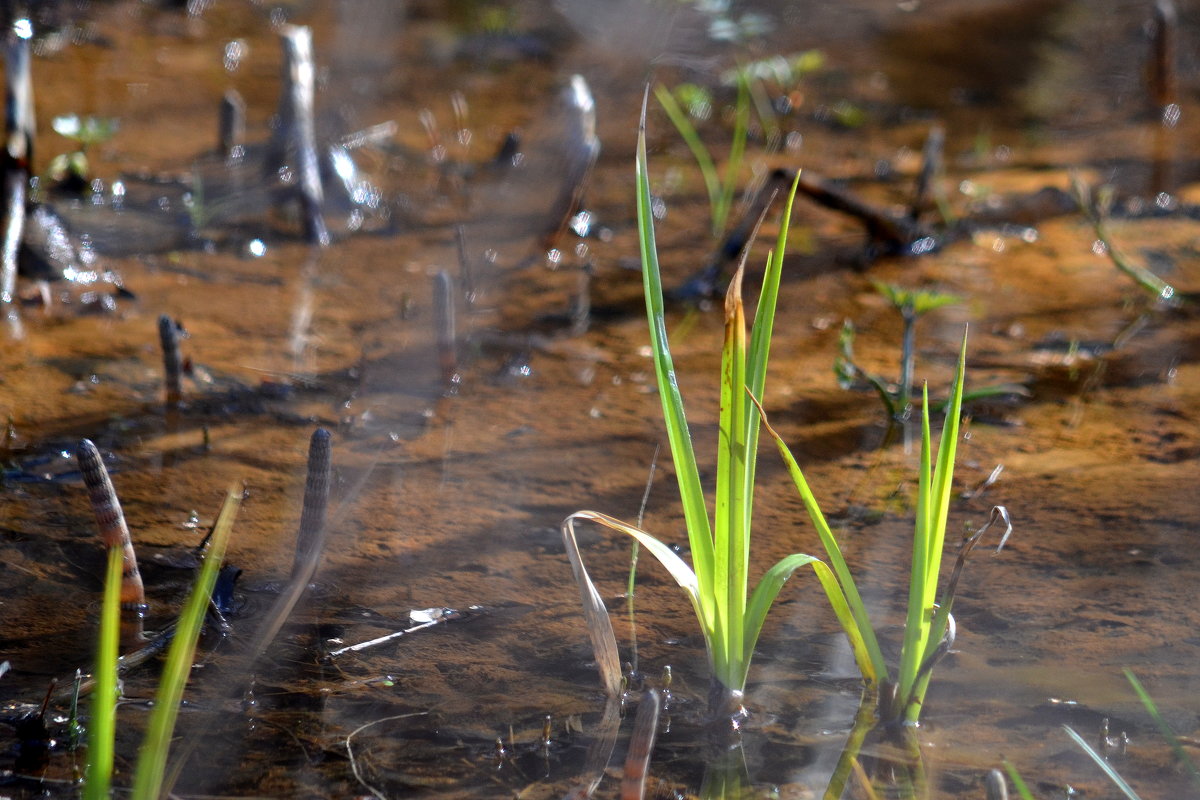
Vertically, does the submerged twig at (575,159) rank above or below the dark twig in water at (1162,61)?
below

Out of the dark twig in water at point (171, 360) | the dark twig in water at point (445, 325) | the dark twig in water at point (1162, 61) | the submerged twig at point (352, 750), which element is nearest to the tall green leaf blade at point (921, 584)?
the submerged twig at point (352, 750)

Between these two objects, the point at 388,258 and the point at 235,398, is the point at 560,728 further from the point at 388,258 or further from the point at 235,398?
the point at 388,258

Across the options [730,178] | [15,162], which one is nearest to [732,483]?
[730,178]

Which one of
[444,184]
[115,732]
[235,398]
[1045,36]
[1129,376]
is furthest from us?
[1045,36]

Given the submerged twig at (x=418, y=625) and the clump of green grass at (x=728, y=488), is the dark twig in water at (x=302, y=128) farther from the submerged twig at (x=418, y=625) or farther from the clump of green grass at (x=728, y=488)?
the clump of green grass at (x=728, y=488)

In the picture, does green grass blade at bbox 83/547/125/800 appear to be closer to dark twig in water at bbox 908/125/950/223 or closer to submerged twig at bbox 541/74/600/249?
submerged twig at bbox 541/74/600/249

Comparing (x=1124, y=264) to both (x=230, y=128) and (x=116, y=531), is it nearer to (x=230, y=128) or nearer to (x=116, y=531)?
(x=116, y=531)

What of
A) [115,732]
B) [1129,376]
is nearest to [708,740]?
[115,732]
